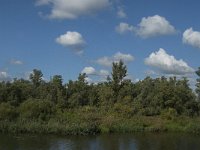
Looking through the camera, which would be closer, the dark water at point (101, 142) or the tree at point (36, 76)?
the dark water at point (101, 142)

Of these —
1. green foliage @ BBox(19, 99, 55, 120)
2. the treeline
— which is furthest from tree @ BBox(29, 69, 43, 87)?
green foliage @ BBox(19, 99, 55, 120)

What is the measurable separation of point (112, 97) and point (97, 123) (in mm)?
17461

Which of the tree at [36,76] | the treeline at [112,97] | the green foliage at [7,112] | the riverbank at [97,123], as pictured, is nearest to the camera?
the riverbank at [97,123]

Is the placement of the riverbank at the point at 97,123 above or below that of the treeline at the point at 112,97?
below

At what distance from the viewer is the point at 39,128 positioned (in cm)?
6581

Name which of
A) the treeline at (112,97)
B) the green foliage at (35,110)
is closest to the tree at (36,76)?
the treeline at (112,97)

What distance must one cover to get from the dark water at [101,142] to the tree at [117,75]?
2542 cm

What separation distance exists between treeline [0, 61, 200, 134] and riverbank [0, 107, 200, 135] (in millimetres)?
1120

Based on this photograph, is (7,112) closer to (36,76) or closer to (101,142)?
(101,142)

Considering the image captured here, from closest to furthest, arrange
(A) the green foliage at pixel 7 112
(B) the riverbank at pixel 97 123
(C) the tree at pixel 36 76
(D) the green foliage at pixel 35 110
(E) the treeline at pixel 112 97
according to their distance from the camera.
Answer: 1. (B) the riverbank at pixel 97 123
2. (A) the green foliage at pixel 7 112
3. (D) the green foliage at pixel 35 110
4. (E) the treeline at pixel 112 97
5. (C) the tree at pixel 36 76

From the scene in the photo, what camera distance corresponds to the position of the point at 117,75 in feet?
306

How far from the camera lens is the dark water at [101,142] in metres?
53.1

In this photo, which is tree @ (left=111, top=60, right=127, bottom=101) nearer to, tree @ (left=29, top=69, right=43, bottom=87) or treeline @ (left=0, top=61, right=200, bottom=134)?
treeline @ (left=0, top=61, right=200, bottom=134)

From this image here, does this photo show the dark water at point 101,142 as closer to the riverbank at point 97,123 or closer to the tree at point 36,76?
the riverbank at point 97,123
